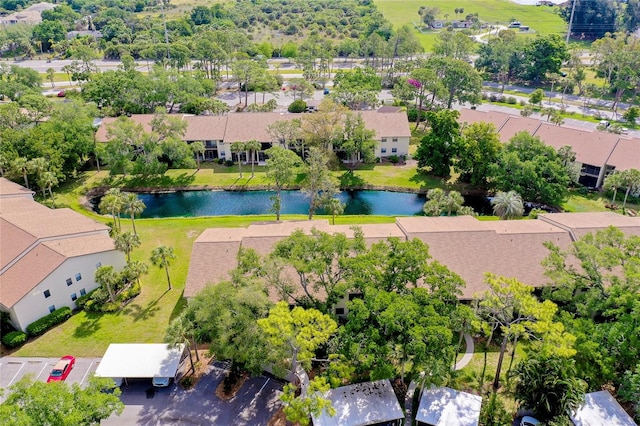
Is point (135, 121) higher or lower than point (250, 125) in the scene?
higher

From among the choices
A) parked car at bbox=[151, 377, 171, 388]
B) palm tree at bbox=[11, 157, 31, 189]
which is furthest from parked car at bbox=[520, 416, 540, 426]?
palm tree at bbox=[11, 157, 31, 189]

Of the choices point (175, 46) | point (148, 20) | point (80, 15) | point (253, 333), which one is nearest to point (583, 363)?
point (253, 333)

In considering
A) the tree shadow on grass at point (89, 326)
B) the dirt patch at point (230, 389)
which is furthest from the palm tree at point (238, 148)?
the dirt patch at point (230, 389)

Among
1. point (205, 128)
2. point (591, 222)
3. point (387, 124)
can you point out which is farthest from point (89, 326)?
point (387, 124)

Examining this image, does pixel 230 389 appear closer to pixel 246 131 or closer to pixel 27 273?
pixel 27 273

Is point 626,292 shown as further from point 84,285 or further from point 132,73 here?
point 132,73

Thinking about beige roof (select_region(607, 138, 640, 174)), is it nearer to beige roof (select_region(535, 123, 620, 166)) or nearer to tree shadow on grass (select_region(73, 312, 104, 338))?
beige roof (select_region(535, 123, 620, 166))
